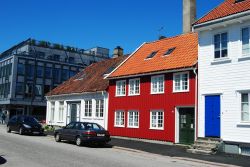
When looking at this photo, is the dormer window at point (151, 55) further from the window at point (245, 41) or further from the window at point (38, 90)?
the window at point (38, 90)

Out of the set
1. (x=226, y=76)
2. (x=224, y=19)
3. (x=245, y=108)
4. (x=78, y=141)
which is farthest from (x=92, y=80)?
(x=245, y=108)

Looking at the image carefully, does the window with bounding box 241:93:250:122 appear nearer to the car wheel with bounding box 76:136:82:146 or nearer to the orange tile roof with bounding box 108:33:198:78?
the orange tile roof with bounding box 108:33:198:78

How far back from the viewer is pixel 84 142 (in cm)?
2102

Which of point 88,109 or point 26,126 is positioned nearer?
point 26,126

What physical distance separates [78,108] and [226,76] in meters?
17.8

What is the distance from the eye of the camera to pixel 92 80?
33.9m

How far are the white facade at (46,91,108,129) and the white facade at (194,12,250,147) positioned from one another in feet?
36.6

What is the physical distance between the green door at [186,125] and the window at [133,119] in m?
4.40

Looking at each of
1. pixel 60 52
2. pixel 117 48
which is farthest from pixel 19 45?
pixel 117 48

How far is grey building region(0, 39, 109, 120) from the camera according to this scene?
57625 millimetres

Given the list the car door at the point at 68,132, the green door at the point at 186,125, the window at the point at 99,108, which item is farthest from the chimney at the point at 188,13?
the car door at the point at 68,132

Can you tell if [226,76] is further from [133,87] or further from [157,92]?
[133,87]

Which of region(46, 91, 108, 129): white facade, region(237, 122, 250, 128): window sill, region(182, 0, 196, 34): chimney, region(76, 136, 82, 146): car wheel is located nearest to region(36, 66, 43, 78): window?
region(46, 91, 108, 129): white facade

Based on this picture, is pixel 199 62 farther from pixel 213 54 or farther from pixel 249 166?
pixel 249 166
